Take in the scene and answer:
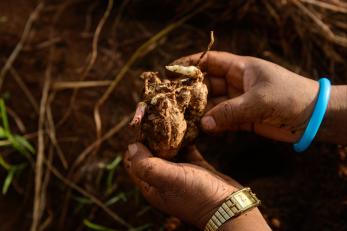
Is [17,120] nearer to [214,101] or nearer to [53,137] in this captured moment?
[53,137]

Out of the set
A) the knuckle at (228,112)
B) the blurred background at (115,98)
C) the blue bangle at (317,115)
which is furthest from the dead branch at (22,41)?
the blue bangle at (317,115)

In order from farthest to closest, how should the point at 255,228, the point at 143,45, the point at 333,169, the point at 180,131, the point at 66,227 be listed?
the point at 143,45
the point at 66,227
the point at 333,169
the point at 180,131
the point at 255,228

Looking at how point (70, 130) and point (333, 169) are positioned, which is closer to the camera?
point (333, 169)

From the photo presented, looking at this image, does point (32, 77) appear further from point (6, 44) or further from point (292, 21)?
point (292, 21)

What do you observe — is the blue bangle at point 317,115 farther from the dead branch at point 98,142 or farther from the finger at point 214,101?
the dead branch at point 98,142

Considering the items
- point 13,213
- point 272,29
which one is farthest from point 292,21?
point 13,213

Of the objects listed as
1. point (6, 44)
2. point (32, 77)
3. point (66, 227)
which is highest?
point (6, 44)
